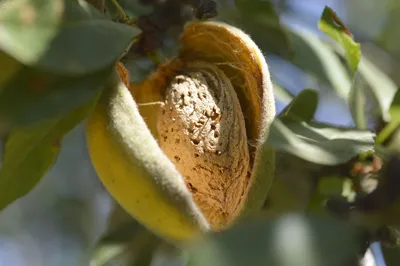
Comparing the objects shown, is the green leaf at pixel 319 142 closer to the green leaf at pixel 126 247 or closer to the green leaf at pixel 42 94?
the green leaf at pixel 42 94

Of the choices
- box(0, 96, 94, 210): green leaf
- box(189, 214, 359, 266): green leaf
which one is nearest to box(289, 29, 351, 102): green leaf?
box(0, 96, 94, 210): green leaf

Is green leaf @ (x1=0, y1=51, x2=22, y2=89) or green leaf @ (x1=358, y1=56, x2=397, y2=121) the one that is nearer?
green leaf @ (x1=0, y1=51, x2=22, y2=89)

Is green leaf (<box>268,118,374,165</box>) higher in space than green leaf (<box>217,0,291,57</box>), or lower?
higher

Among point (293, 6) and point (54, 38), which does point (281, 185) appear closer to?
point (54, 38)

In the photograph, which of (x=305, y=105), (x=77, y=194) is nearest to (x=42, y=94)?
(x=305, y=105)

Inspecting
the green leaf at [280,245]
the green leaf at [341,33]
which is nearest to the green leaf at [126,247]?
the green leaf at [341,33]

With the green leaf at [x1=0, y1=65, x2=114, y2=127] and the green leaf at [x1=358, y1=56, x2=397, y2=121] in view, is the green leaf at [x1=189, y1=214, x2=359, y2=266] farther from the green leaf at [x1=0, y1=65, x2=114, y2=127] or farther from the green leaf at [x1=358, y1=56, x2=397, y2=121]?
the green leaf at [x1=358, y1=56, x2=397, y2=121]
